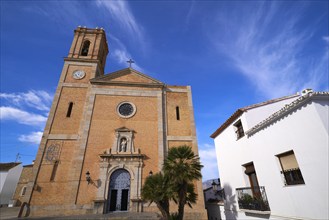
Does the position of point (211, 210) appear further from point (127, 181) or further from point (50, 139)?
Answer: point (50, 139)

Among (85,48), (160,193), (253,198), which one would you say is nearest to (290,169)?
(253,198)

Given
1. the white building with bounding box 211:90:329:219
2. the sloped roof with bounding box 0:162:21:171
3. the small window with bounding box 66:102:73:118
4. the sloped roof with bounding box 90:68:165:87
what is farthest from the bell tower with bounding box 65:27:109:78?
the sloped roof with bounding box 0:162:21:171

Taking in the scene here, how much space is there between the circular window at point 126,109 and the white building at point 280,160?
809 centimetres

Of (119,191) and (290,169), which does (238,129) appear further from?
(119,191)

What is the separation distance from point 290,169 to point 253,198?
309 centimetres

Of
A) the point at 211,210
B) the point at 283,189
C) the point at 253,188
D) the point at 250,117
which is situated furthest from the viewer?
the point at 211,210

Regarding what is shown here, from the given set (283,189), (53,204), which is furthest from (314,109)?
(53,204)

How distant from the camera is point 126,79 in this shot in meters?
17.7

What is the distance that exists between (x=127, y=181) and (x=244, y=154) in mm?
8316

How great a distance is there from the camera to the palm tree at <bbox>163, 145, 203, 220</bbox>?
30.9 feet

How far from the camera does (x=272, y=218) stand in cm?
871

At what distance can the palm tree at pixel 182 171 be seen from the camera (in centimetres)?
940

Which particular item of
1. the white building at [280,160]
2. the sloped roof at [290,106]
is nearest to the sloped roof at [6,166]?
the white building at [280,160]

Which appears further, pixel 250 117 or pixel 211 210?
pixel 211 210
